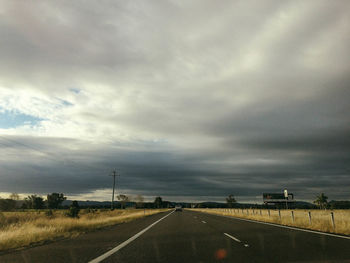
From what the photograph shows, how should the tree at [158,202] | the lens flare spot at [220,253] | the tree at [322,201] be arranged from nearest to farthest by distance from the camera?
the lens flare spot at [220,253], the tree at [322,201], the tree at [158,202]

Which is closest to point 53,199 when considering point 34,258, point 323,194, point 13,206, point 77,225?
point 13,206

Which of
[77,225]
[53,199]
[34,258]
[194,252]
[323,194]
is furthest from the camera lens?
[53,199]

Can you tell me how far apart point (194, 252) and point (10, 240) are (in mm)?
7242

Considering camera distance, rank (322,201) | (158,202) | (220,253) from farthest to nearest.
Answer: (158,202), (322,201), (220,253)

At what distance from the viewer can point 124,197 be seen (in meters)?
129

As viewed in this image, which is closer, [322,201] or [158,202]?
[322,201]

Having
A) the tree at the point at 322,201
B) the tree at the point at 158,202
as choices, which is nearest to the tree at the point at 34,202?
the tree at the point at 158,202

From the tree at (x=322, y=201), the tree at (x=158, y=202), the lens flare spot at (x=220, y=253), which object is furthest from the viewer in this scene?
the tree at (x=158, y=202)

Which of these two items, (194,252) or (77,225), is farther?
(77,225)

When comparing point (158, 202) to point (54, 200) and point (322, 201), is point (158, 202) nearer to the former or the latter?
point (54, 200)

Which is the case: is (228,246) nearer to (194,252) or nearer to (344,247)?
(194,252)

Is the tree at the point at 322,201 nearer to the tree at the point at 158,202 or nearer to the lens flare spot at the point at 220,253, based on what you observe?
the tree at the point at 158,202

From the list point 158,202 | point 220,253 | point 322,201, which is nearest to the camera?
point 220,253

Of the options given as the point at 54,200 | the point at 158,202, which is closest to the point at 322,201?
the point at 158,202
